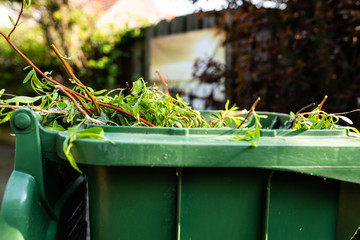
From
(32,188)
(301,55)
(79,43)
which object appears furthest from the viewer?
(79,43)

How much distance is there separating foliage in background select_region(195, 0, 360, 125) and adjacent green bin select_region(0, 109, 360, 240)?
2.04 meters

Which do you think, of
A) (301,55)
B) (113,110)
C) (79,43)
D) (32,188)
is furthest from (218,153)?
(79,43)

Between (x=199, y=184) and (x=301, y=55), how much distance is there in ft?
8.95

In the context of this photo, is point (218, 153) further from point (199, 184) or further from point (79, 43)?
point (79, 43)

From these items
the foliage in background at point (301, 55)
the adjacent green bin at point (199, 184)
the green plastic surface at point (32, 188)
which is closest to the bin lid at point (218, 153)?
the adjacent green bin at point (199, 184)

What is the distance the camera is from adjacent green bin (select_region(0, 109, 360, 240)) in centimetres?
117

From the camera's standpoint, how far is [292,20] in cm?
362

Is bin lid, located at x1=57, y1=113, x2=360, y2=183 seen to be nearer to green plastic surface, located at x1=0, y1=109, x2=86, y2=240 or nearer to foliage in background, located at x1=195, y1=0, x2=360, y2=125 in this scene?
green plastic surface, located at x1=0, y1=109, x2=86, y2=240

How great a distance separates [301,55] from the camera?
142 inches

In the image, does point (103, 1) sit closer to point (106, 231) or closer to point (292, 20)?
point (292, 20)

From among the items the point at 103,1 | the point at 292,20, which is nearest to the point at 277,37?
the point at 292,20

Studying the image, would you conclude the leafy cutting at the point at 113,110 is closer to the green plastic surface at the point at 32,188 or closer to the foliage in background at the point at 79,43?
the green plastic surface at the point at 32,188

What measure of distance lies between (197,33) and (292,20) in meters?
2.84

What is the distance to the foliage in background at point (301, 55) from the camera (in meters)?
3.28
